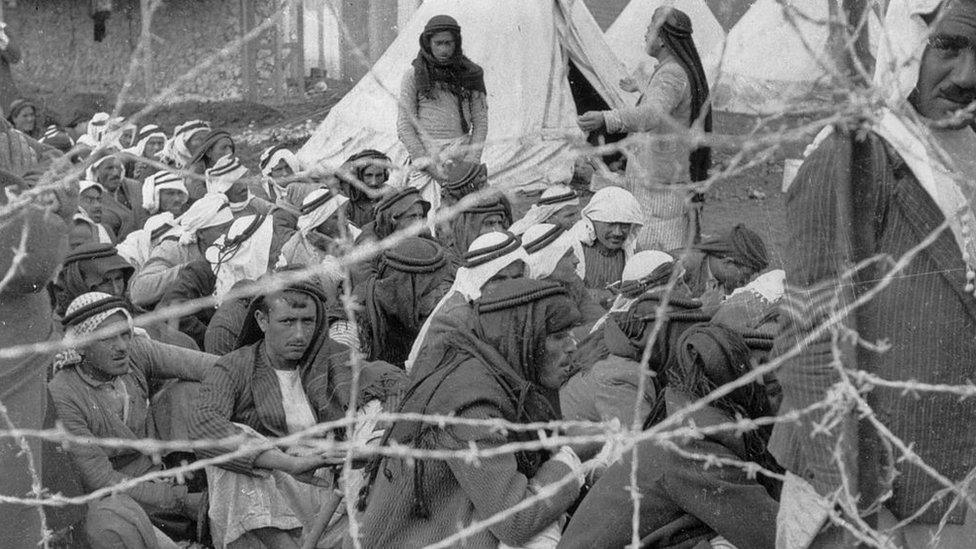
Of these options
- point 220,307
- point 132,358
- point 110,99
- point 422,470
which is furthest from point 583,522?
point 110,99

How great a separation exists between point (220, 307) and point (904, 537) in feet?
12.9

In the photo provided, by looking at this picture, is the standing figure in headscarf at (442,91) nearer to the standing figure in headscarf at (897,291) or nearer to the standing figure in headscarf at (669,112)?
the standing figure in headscarf at (669,112)

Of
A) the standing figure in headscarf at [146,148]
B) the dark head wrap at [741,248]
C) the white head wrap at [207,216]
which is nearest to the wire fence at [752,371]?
the dark head wrap at [741,248]

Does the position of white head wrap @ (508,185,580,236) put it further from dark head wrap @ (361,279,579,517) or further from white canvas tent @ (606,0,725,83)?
white canvas tent @ (606,0,725,83)

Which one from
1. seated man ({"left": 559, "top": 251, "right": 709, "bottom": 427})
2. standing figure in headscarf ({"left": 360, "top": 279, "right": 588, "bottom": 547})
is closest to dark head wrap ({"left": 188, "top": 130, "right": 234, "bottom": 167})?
seated man ({"left": 559, "top": 251, "right": 709, "bottom": 427})

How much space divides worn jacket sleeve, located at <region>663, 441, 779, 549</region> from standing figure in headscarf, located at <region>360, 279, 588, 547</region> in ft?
1.29

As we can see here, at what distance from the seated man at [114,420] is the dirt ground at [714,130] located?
11.9 ft

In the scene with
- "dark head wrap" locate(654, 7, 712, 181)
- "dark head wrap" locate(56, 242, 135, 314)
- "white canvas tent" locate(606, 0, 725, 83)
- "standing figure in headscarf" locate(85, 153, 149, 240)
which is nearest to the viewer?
"dark head wrap" locate(56, 242, 135, 314)

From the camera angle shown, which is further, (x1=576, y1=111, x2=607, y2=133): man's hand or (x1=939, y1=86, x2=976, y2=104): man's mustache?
(x1=576, y1=111, x2=607, y2=133): man's hand

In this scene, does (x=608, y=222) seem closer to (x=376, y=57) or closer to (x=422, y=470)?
(x=422, y=470)

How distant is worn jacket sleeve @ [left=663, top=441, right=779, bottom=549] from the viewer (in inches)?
151

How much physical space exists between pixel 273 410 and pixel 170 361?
79 cm

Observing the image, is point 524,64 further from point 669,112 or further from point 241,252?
point 241,252

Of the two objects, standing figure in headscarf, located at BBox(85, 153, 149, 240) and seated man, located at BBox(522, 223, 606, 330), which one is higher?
seated man, located at BBox(522, 223, 606, 330)
